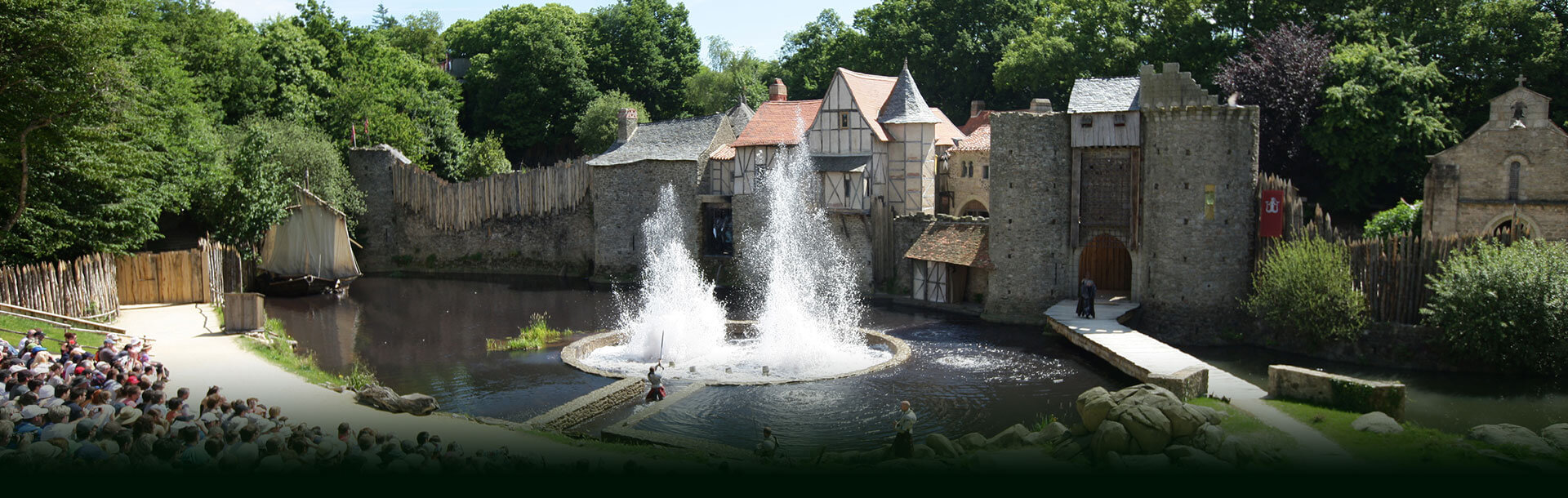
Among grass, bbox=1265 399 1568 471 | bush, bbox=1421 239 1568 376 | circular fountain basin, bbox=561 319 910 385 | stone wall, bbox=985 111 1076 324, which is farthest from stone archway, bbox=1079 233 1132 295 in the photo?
grass, bbox=1265 399 1568 471

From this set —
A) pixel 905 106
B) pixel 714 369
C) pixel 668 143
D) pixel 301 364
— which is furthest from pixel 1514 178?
pixel 301 364

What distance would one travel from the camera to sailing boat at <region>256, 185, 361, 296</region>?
1389 inches

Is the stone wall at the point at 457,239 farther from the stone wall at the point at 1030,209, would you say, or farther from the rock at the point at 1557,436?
the rock at the point at 1557,436

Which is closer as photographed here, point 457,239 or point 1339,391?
point 1339,391

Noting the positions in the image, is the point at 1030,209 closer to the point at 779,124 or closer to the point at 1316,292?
the point at 1316,292

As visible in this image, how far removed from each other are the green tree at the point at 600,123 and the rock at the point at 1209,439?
36.8 meters

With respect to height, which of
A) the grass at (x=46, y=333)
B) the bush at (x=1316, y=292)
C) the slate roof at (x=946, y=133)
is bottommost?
the grass at (x=46, y=333)

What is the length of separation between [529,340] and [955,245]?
12.4 metres

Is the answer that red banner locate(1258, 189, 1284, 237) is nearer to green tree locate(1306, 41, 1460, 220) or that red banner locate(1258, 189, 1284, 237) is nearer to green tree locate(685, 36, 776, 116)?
green tree locate(1306, 41, 1460, 220)

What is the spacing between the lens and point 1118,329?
24.0m

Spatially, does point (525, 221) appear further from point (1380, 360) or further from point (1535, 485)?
point (1535, 485)

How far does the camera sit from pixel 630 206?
38.3m

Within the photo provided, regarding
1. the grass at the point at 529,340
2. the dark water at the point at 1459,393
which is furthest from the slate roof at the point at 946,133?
the grass at the point at 529,340

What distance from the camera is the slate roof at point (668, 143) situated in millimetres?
37875
